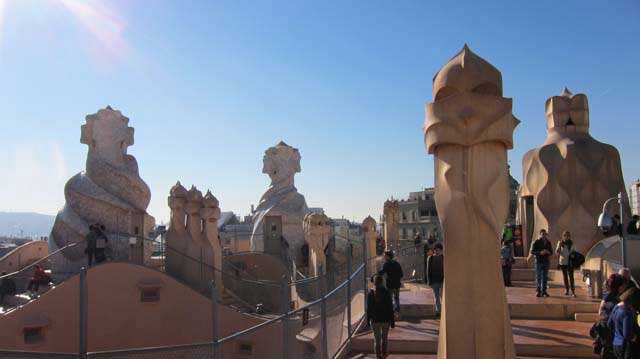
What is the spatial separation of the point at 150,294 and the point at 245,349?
2.89 metres

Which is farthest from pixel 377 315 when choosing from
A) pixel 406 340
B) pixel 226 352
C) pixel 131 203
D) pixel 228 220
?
pixel 228 220

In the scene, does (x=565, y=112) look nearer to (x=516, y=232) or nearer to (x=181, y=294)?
(x=516, y=232)

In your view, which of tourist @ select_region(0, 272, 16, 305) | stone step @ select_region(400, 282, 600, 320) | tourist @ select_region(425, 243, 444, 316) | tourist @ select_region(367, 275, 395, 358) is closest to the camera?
tourist @ select_region(367, 275, 395, 358)

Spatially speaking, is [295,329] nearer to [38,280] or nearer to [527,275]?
[527,275]

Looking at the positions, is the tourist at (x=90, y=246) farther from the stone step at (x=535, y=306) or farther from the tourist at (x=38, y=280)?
the stone step at (x=535, y=306)

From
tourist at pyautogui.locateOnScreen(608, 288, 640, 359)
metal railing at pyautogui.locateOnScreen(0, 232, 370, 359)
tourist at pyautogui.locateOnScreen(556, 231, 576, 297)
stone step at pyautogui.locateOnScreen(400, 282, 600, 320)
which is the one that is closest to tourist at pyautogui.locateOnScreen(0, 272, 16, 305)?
metal railing at pyautogui.locateOnScreen(0, 232, 370, 359)

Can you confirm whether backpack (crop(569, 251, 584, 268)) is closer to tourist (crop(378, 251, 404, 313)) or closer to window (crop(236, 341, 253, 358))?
tourist (crop(378, 251, 404, 313))

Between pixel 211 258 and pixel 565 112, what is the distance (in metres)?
11.8

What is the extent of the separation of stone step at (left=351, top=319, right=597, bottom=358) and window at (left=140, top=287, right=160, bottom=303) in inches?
294

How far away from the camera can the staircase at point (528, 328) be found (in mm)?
6754

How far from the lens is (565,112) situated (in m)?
15.7

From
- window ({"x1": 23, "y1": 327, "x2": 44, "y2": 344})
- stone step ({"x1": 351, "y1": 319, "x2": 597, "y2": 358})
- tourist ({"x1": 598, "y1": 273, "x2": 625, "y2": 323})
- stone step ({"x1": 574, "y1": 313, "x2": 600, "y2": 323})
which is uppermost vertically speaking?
tourist ({"x1": 598, "y1": 273, "x2": 625, "y2": 323})

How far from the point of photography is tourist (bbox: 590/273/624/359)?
5.47 metres

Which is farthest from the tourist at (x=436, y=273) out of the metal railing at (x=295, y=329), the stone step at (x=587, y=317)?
the stone step at (x=587, y=317)
